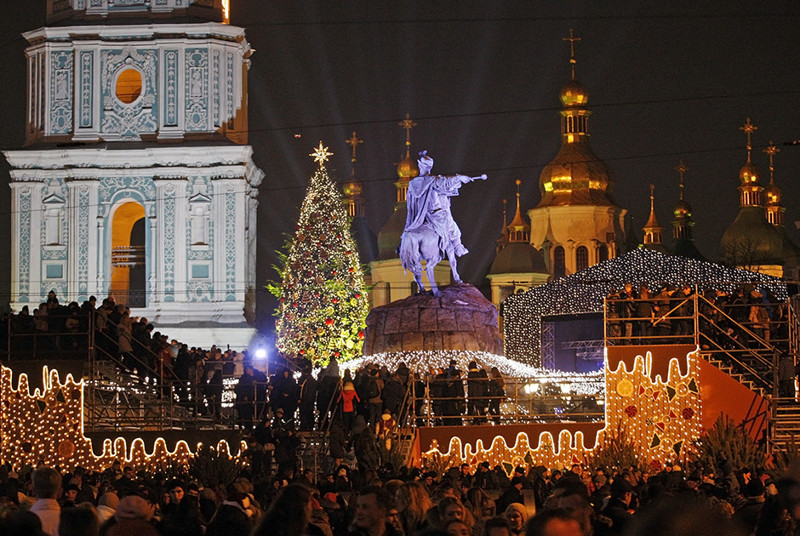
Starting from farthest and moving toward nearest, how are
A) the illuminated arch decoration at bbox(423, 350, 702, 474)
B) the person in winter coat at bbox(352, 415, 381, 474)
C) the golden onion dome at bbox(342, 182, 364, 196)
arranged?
the golden onion dome at bbox(342, 182, 364, 196) < the illuminated arch decoration at bbox(423, 350, 702, 474) < the person in winter coat at bbox(352, 415, 381, 474)

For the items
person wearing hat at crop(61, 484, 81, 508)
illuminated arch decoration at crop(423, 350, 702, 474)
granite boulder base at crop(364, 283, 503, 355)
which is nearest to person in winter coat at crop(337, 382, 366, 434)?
illuminated arch decoration at crop(423, 350, 702, 474)

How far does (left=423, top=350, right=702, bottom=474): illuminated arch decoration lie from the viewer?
78.1 feet

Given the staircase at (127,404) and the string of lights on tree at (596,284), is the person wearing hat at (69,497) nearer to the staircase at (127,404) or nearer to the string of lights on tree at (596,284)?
the staircase at (127,404)

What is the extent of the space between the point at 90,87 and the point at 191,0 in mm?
4174

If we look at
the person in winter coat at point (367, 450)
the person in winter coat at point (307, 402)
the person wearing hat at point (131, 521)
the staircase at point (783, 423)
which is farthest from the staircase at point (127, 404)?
the person wearing hat at point (131, 521)

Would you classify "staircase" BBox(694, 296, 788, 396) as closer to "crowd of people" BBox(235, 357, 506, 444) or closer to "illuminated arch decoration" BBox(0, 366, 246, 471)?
"crowd of people" BBox(235, 357, 506, 444)

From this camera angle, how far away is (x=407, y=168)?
279 feet

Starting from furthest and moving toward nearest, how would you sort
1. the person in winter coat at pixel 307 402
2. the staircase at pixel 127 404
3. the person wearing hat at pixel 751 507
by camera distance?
the person in winter coat at pixel 307 402 → the staircase at pixel 127 404 → the person wearing hat at pixel 751 507

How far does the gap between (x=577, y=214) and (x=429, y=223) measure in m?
56.1

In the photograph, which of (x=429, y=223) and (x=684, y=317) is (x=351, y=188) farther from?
(x=684, y=317)

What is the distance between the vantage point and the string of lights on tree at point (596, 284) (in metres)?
41.6

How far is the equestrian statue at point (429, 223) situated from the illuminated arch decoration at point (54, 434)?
10.7m

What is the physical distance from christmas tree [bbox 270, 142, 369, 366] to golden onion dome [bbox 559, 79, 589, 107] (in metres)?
32.6

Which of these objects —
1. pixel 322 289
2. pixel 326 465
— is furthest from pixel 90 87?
pixel 326 465
